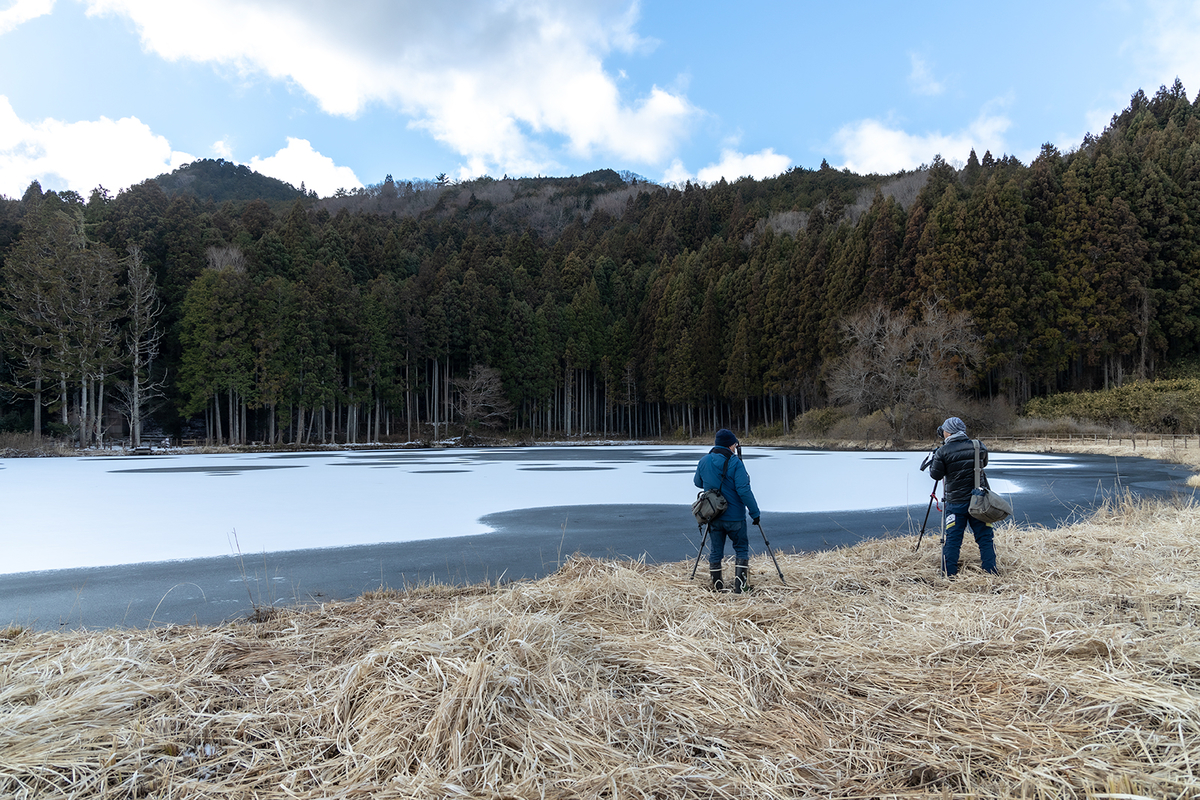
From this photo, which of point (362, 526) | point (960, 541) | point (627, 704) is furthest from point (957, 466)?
point (362, 526)

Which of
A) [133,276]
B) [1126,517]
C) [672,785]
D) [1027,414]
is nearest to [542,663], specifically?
[672,785]

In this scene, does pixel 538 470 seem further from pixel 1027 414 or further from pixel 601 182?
pixel 601 182

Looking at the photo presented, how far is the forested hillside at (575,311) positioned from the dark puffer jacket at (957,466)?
28.9m

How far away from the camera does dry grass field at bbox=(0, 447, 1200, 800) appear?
214 centimetres

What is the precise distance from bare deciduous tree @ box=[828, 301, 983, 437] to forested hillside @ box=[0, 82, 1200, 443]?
0.48m

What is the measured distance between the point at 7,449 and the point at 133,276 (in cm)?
1180

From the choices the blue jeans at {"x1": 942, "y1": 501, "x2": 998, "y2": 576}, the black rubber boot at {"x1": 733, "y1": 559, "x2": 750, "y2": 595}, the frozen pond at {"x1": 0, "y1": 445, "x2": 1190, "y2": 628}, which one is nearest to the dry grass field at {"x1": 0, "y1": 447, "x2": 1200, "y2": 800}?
the black rubber boot at {"x1": 733, "y1": 559, "x2": 750, "y2": 595}

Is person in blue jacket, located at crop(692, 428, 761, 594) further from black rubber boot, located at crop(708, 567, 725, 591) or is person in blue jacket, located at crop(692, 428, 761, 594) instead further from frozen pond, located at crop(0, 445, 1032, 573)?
frozen pond, located at crop(0, 445, 1032, 573)

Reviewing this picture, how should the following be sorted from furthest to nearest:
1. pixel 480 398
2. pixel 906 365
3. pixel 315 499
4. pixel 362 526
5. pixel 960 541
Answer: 1. pixel 480 398
2. pixel 906 365
3. pixel 315 499
4. pixel 362 526
5. pixel 960 541

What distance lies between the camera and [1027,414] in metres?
32.9

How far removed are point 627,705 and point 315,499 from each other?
1105 centimetres

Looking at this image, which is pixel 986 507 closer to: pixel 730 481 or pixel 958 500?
pixel 958 500

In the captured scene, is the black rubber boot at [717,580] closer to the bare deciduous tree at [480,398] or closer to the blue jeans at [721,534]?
the blue jeans at [721,534]

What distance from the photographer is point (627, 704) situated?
8.53 ft
